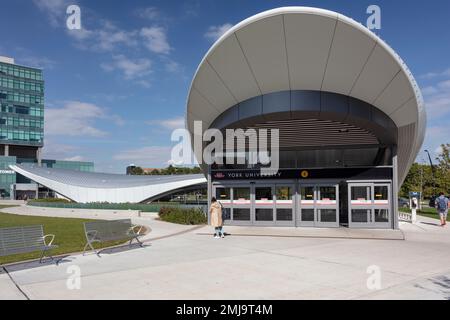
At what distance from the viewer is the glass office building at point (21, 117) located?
8764 centimetres

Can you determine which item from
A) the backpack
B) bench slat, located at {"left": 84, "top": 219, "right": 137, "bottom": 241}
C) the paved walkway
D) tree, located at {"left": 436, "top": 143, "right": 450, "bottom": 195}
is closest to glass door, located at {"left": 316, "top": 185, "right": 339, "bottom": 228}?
the paved walkway

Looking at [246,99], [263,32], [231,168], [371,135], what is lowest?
[231,168]

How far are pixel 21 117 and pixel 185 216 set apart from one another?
3354 inches

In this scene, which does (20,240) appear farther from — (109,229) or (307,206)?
(307,206)

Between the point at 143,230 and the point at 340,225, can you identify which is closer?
the point at 143,230

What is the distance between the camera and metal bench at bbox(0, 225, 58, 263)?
8086 millimetres

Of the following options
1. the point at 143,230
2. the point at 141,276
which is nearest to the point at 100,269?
the point at 141,276

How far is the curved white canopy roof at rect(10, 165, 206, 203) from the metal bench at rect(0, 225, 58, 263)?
127 ft

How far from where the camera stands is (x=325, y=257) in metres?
9.78

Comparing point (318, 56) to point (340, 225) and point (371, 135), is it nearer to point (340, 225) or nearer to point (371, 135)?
point (371, 135)

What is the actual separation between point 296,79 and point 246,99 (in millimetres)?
2449

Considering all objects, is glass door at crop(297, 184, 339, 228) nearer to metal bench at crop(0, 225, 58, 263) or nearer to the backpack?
the backpack

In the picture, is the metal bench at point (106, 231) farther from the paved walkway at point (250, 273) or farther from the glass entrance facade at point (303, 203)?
the glass entrance facade at point (303, 203)

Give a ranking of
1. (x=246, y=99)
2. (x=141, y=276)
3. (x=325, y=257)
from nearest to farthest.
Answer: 1. (x=141, y=276)
2. (x=325, y=257)
3. (x=246, y=99)
